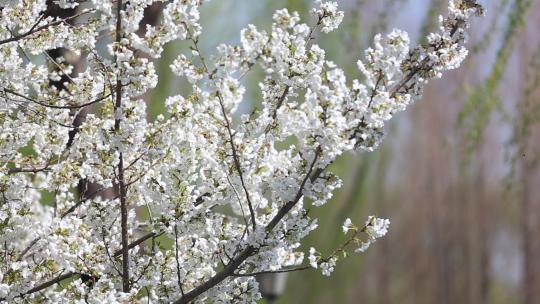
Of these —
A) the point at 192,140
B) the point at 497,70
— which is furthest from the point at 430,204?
the point at 192,140

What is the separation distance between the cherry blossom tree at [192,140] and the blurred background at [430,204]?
30.0ft

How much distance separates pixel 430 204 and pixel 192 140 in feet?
47.6

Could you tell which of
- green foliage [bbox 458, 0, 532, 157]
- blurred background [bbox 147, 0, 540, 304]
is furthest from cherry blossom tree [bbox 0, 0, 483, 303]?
blurred background [bbox 147, 0, 540, 304]

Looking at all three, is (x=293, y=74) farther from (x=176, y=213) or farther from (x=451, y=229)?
(x=451, y=229)

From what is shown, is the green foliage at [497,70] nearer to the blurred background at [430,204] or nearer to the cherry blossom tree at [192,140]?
the cherry blossom tree at [192,140]

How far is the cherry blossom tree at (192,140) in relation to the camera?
2693 mm

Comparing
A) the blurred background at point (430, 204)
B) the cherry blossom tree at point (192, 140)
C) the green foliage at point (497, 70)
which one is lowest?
the cherry blossom tree at point (192, 140)

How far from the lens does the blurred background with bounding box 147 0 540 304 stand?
1392cm

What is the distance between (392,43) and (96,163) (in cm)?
112

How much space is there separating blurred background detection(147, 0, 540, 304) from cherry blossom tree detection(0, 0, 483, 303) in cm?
914

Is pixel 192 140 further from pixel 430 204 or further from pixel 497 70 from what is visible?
pixel 430 204

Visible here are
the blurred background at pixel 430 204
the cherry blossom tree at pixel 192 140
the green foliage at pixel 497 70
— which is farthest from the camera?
the blurred background at pixel 430 204

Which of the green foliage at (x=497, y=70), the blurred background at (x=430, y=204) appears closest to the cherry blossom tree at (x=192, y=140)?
the green foliage at (x=497, y=70)

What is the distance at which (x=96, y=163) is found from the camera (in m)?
3.00
